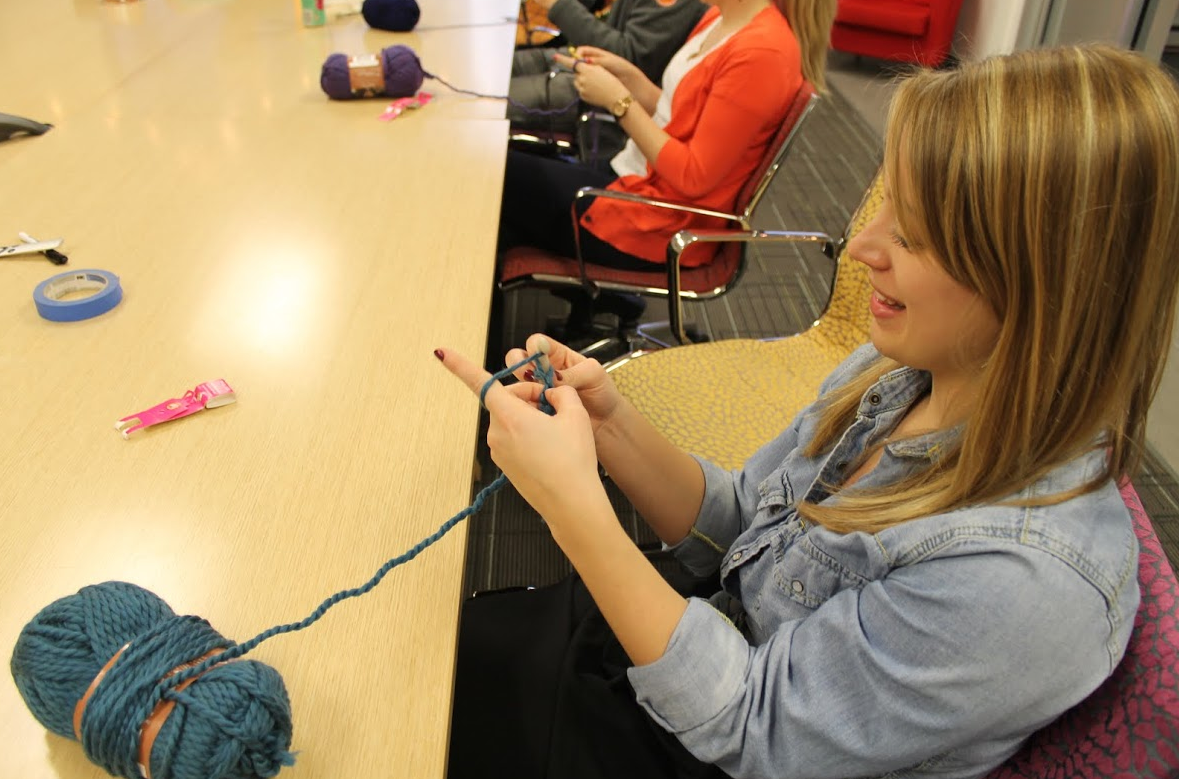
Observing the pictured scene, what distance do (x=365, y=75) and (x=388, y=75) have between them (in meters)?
0.05

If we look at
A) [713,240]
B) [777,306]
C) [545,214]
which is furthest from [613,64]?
[777,306]

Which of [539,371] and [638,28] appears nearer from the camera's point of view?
[539,371]

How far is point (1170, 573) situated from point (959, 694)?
20 centimetres

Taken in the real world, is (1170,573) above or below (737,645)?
above

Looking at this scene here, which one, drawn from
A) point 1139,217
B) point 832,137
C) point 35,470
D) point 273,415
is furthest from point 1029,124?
point 832,137

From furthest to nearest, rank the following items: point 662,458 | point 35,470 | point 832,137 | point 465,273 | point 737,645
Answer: point 832,137 < point 465,273 < point 662,458 < point 35,470 < point 737,645

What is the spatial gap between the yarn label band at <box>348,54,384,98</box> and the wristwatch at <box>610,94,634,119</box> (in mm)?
537

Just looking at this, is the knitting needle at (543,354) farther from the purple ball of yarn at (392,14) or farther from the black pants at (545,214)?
the purple ball of yarn at (392,14)

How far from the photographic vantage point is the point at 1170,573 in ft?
2.15

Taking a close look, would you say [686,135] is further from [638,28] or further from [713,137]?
[638,28]

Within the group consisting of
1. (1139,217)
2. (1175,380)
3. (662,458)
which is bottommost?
(1175,380)

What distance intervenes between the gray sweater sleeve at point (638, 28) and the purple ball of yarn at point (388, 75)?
861 millimetres

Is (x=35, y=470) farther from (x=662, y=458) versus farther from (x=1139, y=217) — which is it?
(x=1139, y=217)

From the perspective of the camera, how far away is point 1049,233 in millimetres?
633
